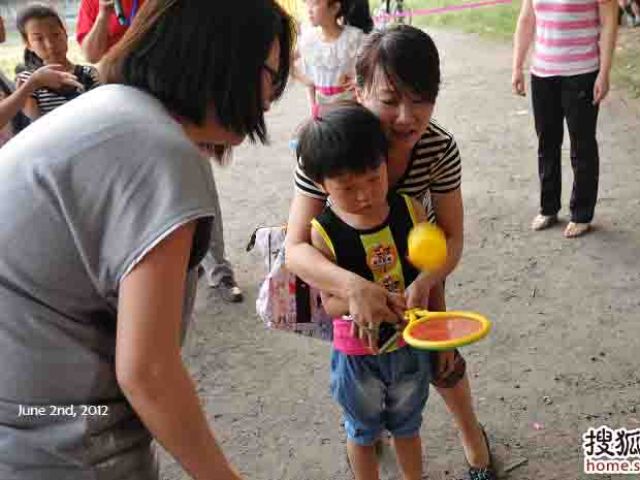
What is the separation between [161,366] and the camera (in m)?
0.97

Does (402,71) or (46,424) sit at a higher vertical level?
(402,71)

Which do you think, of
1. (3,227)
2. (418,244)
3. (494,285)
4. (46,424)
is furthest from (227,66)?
(494,285)

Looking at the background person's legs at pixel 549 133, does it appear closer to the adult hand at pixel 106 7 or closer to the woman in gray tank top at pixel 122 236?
the adult hand at pixel 106 7

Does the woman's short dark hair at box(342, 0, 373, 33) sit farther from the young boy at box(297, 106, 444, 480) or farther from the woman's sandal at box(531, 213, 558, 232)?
the young boy at box(297, 106, 444, 480)

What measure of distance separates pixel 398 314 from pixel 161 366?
777 millimetres

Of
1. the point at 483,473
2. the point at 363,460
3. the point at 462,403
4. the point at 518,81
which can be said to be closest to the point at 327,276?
the point at 363,460

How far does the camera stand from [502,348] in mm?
2893

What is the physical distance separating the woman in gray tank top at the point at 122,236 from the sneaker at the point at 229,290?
2.26m

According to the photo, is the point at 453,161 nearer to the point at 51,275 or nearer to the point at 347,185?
the point at 347,185

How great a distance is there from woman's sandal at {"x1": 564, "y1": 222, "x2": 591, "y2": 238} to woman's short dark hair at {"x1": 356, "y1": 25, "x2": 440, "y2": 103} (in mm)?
2292

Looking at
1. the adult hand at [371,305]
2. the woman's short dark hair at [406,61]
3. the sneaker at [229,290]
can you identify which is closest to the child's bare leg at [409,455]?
the adult hand at [371,305]

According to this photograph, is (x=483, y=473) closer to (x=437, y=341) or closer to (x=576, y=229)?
(x=437, y=341)

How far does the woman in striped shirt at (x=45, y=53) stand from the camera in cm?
304

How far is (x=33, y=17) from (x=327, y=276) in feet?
6.78
